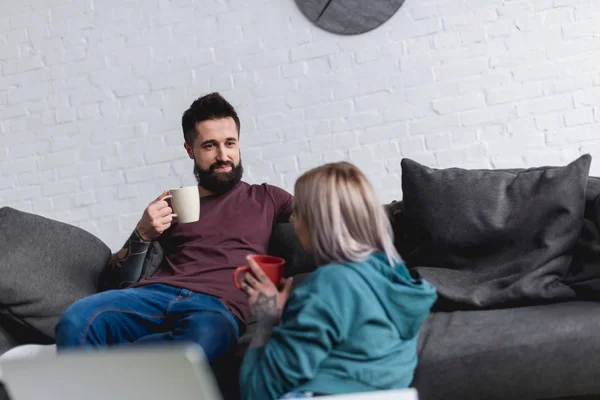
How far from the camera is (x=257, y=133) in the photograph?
3.32m

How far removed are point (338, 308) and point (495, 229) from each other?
101 centimetres

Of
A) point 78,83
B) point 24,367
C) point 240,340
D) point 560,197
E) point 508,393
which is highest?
point 78,83

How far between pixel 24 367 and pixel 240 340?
48.1 inches

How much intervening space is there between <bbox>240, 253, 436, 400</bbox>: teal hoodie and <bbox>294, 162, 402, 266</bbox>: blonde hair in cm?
3

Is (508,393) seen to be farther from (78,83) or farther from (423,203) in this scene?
(78,83)

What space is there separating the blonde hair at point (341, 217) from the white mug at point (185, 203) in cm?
62

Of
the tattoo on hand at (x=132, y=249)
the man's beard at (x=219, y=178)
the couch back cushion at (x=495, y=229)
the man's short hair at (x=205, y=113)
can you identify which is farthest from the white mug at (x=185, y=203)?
the couch back cushion at (x=495, y=229)

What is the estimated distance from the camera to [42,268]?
239cm

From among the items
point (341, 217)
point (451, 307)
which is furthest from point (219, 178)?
point (341, 217)

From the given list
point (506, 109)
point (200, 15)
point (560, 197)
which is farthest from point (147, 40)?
point (560, 197)

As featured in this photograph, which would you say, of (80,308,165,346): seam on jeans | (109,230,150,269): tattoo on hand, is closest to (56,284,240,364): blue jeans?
(80,308,165,346): seam on jeans

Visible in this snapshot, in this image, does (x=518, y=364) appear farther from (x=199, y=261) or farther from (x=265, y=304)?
(x=199, y=261)

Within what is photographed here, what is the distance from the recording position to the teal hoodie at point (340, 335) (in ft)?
4.83

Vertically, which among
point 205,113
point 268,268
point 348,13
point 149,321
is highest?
point 348,13
